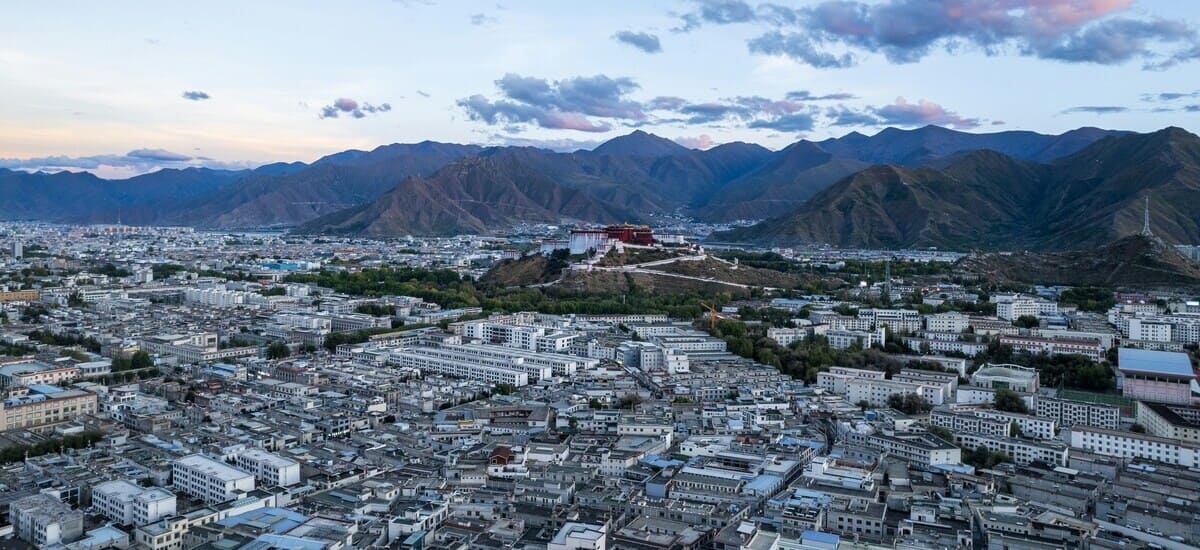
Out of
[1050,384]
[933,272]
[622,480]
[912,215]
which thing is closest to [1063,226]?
[912,215]

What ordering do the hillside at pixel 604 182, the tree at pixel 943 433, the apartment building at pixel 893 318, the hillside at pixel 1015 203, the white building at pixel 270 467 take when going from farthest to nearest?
the hillside at pixel 604 182
the hillside at pixel 1015 203
the apartment building at pixel 893 318
the tree at pixel 943 433
the white building at pixel 270 467

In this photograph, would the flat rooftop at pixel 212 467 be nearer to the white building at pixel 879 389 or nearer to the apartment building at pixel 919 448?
the apartment building at pixel 919 448

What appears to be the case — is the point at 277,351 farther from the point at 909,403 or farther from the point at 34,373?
the point at 909,403

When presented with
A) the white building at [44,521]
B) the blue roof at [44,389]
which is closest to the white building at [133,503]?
the white building at [44,521]

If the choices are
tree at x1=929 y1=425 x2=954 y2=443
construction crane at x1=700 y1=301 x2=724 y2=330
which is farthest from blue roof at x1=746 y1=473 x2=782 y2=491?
construction crane at x1=700 y1=301 x2=724 y2=330

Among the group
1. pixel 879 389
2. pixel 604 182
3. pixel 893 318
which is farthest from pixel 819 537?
pixel 604 182

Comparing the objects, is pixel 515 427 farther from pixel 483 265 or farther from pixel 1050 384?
pixel 483 265
